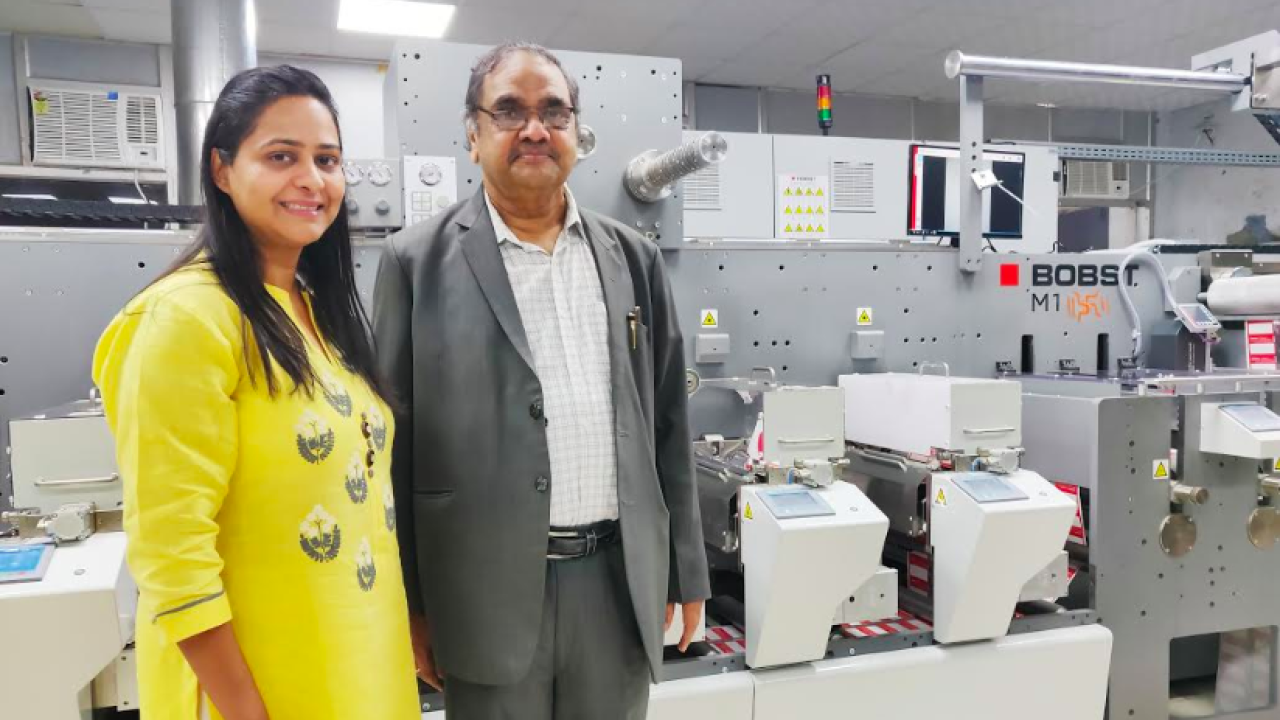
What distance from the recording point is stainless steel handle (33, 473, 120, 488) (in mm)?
1509

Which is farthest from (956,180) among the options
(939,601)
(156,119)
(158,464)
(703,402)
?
(156,119)

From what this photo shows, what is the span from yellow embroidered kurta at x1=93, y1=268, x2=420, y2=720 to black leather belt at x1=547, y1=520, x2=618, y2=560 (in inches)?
10.1

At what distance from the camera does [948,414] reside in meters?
2.07

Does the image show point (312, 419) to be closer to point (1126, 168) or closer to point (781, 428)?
point (781, 428)

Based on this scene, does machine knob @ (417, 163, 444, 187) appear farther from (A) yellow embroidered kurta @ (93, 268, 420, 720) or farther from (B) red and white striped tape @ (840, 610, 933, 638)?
(B) red and white striped tape @ (840, 610, 933, 638)

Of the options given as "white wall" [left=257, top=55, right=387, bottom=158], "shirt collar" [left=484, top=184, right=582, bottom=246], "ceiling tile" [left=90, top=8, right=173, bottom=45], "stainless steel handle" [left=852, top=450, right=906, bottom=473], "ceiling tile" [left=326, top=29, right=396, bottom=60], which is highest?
"ceiling tile" [left=326, top=29, right=396, bottom=60]

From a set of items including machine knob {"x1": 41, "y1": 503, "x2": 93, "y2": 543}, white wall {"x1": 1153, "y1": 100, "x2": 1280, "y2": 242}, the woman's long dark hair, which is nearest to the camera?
the woman's long dark hair

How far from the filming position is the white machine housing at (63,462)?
1.49 m

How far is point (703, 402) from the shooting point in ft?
8.09

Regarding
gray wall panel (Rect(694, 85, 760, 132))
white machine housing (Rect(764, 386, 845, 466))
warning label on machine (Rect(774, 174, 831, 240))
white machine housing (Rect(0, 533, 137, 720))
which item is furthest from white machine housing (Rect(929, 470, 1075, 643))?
gray wall panel (Rect(694, 85, 760, 132))

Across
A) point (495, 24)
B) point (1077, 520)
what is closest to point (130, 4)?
point (495, 24)

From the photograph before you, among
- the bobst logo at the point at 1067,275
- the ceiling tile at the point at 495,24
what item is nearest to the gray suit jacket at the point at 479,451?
the bobst logo at the point at 1067,275

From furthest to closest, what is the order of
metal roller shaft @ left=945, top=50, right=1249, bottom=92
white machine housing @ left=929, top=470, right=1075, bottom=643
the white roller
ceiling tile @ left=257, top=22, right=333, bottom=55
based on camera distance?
ceiling tile @ left=257, top=22, right=333, bottom=55, the white roller, metal roller shaft @ left=945, top=50, right=1249, bottom=92, white machine housing @ left=929, top=470, right=1075, bottom=643

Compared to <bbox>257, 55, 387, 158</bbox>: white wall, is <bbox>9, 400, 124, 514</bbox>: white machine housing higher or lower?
lower
